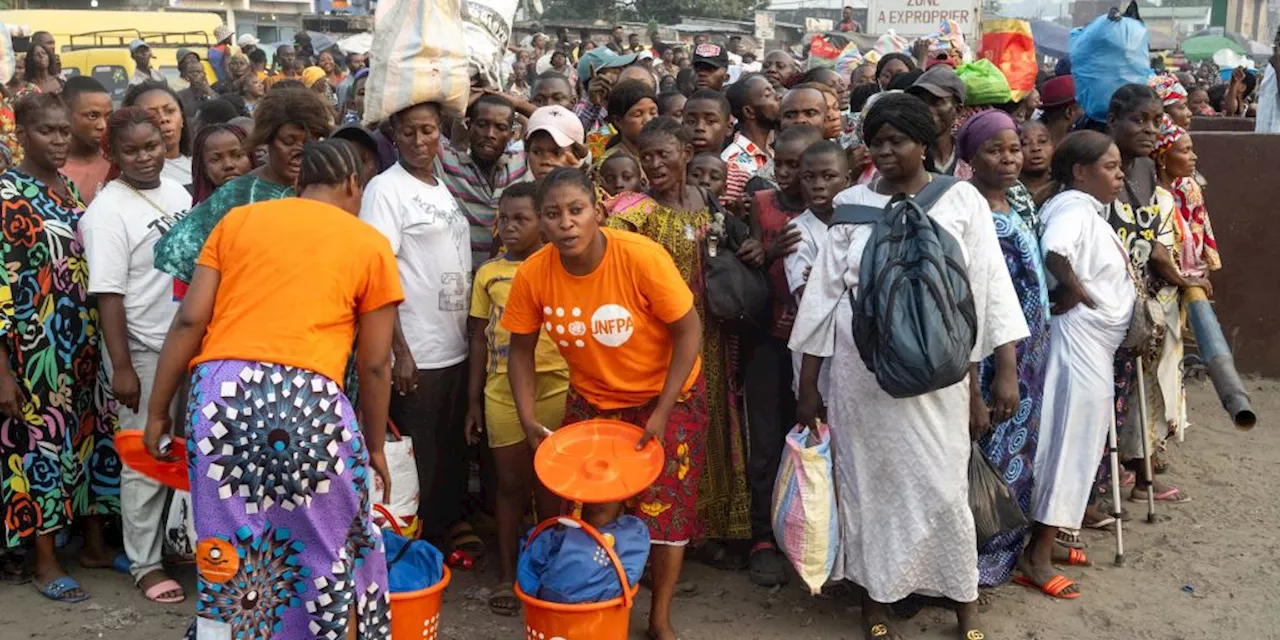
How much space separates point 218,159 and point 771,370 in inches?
94.7

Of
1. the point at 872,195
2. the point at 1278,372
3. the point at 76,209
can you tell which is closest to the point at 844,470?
the point at 872,195

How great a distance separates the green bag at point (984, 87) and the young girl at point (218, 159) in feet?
11.7

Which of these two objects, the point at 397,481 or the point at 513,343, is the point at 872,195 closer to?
the point at 513,343

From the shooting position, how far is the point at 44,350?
14.5 ft

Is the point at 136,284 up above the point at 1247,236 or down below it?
above

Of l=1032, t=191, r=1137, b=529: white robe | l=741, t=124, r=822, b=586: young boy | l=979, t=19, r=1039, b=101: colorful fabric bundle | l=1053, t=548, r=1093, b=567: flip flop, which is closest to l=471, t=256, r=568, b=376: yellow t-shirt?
l=741, t=124, r=822, b=586: young boy

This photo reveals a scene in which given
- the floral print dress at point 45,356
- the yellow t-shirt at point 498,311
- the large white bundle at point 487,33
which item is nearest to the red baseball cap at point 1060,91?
the large white bundle at point 487,33

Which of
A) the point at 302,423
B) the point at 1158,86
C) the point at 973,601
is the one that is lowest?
the point at 973,601

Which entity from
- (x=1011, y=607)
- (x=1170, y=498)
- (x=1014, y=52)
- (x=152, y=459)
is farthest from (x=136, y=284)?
(x=1014, y=52)

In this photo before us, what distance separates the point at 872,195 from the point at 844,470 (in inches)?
39.7

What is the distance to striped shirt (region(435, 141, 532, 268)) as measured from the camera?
4.82 metres

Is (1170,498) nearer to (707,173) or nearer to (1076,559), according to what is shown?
(1076,559)

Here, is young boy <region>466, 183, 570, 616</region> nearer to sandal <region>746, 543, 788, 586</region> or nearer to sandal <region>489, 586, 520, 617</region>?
sandal <region>489, 586, 520, 617</region>

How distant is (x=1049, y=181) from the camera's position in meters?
5.16
